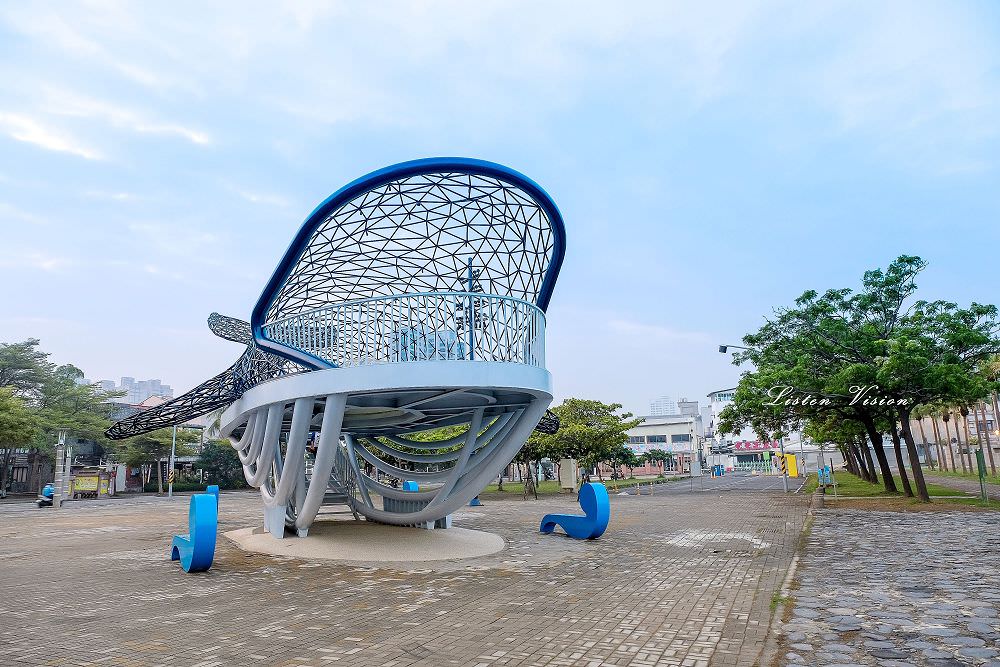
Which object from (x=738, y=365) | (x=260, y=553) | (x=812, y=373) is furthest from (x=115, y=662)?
(x=738, y=365)

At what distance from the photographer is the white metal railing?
13.8m

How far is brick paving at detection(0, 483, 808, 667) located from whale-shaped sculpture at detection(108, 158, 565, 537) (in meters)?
2.53

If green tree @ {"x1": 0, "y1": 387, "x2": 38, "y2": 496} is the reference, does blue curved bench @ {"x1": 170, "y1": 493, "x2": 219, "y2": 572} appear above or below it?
below

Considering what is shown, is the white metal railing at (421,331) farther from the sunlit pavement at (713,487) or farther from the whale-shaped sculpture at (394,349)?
the sunlit pavement at (713,487)

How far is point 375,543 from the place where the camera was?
54.3 feet

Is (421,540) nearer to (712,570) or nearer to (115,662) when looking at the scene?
(712,570)

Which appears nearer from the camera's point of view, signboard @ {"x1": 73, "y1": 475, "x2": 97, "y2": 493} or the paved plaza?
the paved plaza

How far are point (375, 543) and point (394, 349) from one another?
5.64m

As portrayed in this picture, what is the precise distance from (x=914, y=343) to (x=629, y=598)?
17.4 m

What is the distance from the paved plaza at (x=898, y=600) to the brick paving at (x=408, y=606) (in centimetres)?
67

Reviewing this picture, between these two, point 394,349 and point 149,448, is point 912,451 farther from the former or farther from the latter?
point 149,448

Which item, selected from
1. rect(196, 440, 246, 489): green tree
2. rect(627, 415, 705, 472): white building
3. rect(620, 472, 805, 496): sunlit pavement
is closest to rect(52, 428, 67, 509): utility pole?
rect(196, 440, 246, 489): green tree

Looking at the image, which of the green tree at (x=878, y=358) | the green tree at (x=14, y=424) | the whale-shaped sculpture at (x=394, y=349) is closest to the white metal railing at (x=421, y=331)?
the whale-shaped sculpture at (x=394, y=349)

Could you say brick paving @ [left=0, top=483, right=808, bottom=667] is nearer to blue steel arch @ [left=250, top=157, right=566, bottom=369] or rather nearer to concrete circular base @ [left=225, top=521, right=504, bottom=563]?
concrete circular base @ [left=225, top=521, right=504, bottom=563]
